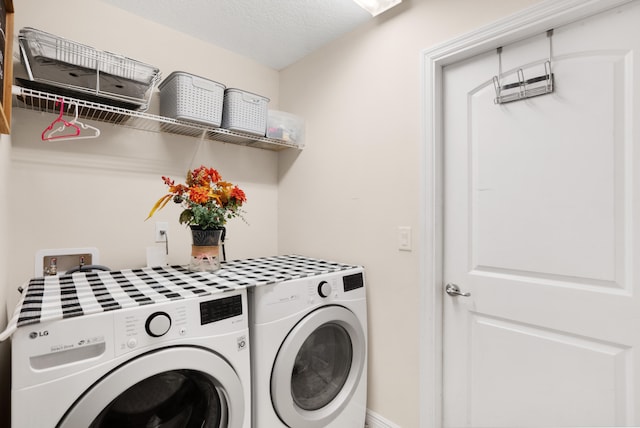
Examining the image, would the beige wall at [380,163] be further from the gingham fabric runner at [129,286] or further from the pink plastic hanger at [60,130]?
the pink plastic hanger at [60,130]

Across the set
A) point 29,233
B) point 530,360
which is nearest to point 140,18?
point 29,233

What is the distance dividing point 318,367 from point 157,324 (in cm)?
89

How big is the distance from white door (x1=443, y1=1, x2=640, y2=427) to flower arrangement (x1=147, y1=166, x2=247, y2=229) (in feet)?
3.58

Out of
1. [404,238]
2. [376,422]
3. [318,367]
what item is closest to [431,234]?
[404,238]

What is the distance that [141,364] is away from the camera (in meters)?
0.95

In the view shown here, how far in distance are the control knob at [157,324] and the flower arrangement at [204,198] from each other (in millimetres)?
571

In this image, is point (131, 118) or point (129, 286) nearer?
point (129, 286)

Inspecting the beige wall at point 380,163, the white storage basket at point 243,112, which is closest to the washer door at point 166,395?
the beige wall at point 380,163

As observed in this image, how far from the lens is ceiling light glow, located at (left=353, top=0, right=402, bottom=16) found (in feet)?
5.17

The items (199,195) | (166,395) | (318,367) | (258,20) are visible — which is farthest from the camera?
(258,20)

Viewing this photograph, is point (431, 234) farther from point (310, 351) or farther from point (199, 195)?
point (199, 195)

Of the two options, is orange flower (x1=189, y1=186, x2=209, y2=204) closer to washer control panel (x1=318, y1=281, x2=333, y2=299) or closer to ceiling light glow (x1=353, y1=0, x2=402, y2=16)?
washer control panel (x1=318, y1=281, x2=333, y2=299)

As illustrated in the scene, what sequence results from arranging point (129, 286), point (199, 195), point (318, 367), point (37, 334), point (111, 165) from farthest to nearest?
point (111, 165)
point (318, 367)
point (199, 195)
point (129, 286)
point (37, 334)

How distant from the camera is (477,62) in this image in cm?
145
